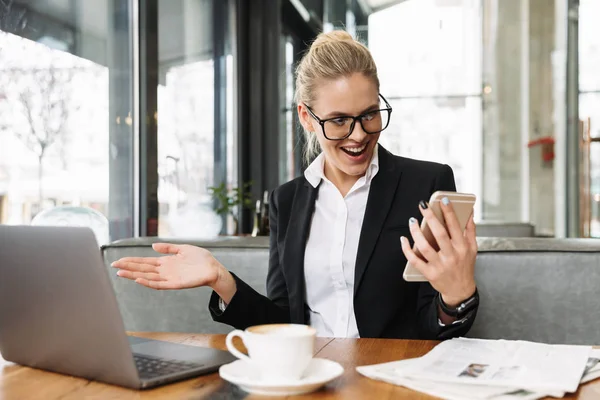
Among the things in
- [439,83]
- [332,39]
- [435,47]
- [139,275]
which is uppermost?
[435,47]

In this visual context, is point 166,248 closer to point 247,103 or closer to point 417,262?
point 417,262

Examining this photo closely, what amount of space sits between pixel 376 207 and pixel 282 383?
2.80 ft

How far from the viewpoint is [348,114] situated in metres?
1.62

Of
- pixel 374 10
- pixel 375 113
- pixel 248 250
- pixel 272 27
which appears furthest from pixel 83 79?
pixel 374 10

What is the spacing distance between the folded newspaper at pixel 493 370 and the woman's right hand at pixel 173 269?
41cm

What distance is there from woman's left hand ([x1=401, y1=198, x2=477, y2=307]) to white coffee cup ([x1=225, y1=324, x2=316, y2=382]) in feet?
1.06

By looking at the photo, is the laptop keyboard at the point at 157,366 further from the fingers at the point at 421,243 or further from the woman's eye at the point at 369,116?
the woman's eye at the point at 369,116

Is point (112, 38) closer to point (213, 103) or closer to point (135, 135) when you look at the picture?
point (135, 135)

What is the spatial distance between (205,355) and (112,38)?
7.61 ft

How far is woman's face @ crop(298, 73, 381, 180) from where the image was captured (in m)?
1.62

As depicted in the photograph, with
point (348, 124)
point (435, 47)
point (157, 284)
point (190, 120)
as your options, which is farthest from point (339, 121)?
point (435, 47)

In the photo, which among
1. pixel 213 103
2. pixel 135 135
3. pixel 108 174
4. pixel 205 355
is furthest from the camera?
pixel 213 103

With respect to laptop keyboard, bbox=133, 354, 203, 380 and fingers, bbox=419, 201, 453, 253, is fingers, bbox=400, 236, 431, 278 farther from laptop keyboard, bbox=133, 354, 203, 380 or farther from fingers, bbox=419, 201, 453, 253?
laptop keyboard, bbox=133, 354, 203, 380

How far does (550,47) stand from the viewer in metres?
5.60
